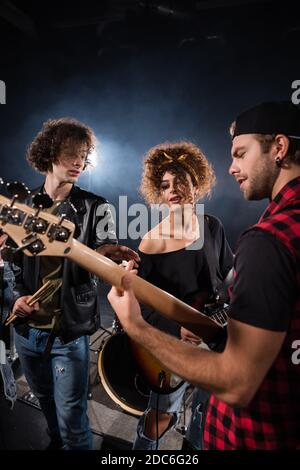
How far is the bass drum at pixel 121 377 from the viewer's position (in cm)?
288

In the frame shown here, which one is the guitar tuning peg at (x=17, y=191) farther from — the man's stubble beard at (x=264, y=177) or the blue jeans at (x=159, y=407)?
the blue jeans at (x=159, y=407)

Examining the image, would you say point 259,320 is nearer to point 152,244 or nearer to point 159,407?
point 152,244

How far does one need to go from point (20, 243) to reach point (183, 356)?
0.80 m

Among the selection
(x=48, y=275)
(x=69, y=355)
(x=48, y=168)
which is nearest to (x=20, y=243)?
(x=48, y=275)

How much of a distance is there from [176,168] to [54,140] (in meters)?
1.26

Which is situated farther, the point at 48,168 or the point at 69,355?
the point at 48,168

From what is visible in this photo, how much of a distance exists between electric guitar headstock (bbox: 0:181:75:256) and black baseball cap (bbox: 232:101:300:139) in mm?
969

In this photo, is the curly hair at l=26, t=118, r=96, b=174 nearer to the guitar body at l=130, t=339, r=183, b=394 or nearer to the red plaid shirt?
the guitar body at l=130, t=339, r=183, b=394

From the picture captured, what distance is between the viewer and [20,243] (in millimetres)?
1246

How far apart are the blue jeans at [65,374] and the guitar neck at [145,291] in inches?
49.9

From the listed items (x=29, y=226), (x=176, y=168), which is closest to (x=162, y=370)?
(x=29, y=226)

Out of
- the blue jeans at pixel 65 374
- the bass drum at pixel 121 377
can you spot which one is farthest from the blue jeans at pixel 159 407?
the blue jeans at pixel 65 374

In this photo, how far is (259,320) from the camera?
966 mm

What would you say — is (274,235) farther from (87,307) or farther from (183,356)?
(87,307)
